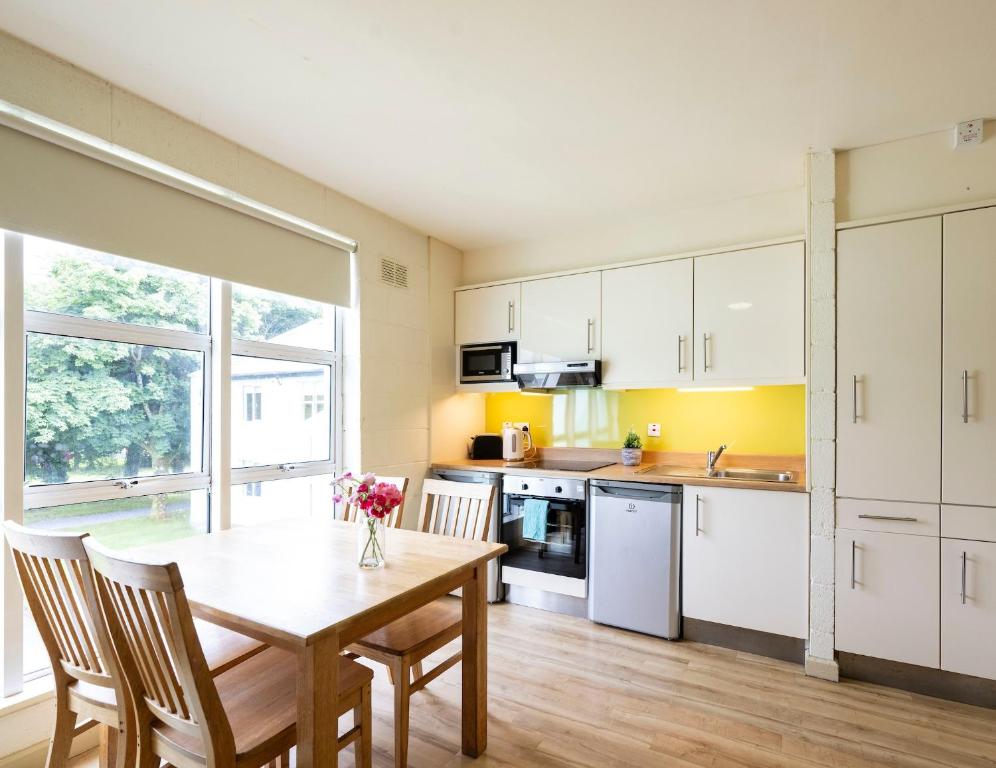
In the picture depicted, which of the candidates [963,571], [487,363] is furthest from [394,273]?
[963,571]

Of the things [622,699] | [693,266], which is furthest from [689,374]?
[622,699]

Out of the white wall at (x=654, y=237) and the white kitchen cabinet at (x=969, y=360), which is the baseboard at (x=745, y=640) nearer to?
the white kitchen cabinet at (x=969, y=360)

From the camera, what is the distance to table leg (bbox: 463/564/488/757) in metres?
1.97

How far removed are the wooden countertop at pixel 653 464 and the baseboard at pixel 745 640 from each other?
0.77m

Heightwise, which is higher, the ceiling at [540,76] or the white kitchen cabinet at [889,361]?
the ceiling at [540,76]

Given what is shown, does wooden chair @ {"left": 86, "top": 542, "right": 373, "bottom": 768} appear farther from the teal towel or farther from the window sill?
the teal towel

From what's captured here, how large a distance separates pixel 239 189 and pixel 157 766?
2262 millimetres

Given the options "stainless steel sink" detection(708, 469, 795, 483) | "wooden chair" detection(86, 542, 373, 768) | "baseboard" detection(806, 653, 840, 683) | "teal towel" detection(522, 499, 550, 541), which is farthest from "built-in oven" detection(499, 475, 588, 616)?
"wooden chair" detection(86, 542, 373, 768)

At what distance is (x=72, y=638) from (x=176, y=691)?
1.50ft

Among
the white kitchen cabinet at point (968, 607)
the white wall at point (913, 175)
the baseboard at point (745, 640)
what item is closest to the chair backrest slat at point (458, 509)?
the baseboard at point (745, 640)

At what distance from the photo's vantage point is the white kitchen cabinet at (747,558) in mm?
2664

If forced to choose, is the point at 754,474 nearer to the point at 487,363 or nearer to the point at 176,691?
the point at 487,363

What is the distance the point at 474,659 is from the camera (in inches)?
77.4

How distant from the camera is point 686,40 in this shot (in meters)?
1.81
